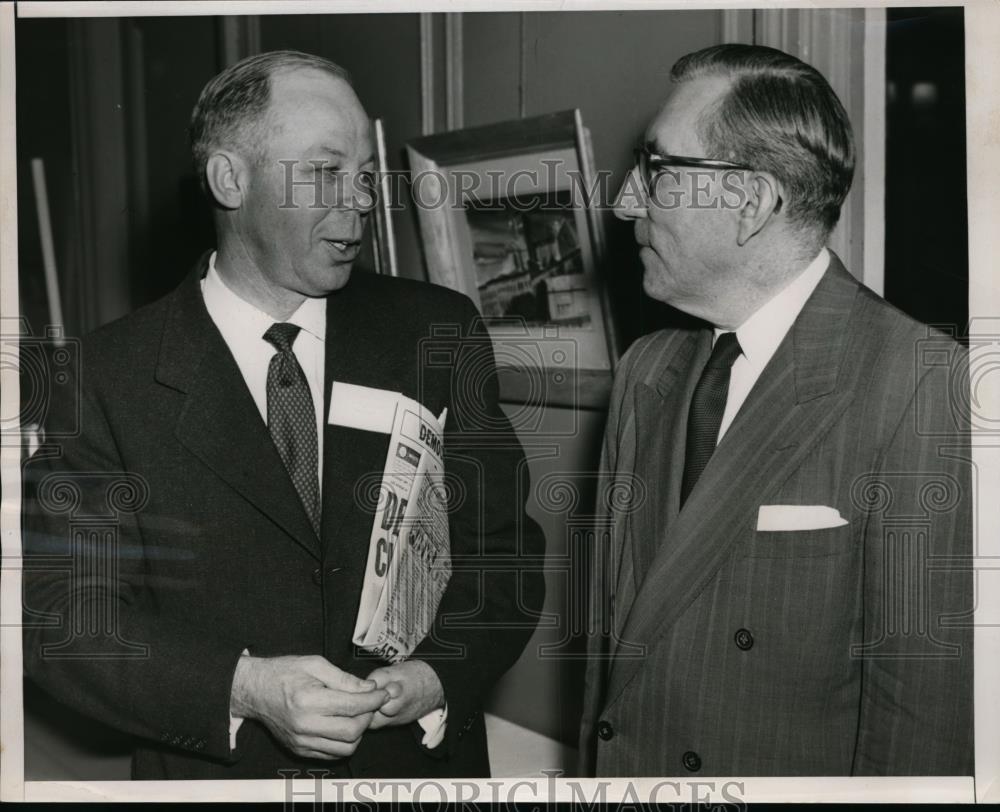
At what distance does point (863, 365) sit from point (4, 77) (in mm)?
1579

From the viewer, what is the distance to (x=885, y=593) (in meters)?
1.35

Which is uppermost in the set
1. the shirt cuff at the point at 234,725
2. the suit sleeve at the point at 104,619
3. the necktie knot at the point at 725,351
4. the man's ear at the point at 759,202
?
the man's ear at the point at 759,202

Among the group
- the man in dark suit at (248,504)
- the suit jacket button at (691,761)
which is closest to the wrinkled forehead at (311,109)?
the man in dark suit at (248,504)

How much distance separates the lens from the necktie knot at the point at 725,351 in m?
1.52

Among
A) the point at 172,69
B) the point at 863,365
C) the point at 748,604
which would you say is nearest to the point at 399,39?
the point at 172,69

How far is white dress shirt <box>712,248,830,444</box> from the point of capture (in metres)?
1.45

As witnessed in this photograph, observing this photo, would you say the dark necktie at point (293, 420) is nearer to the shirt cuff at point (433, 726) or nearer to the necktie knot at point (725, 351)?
the shirt cuff at point (433, 726)

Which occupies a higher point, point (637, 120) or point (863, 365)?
point (637, 120)

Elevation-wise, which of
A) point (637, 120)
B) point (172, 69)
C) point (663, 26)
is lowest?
point (637, 120)

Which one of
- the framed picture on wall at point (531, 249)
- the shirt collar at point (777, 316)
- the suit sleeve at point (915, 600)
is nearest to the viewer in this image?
the suit sleeve at point (915, 600)

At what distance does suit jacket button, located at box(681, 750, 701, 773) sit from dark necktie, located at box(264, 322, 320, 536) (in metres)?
0.72

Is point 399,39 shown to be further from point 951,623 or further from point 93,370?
point 951,623

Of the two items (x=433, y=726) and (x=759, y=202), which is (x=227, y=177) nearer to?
(x=759, y=202)

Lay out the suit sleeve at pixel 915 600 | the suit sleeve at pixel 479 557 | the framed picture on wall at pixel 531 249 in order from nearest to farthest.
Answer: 1. the suit sleeve at pixel 915 600
2. the suit sleeve at pixel 479 557
3. the framed picture on wall at pixel 531 249
